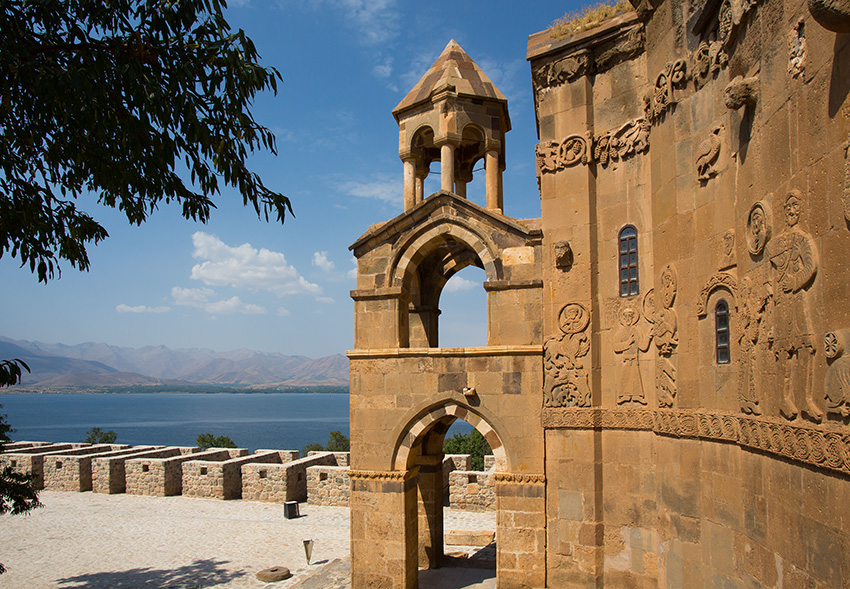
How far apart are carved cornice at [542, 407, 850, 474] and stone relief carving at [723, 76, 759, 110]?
11.2ft

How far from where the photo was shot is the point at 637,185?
9805 millimetres

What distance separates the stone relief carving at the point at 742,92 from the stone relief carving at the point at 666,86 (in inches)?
73.7

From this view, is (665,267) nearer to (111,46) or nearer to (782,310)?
(782,310)

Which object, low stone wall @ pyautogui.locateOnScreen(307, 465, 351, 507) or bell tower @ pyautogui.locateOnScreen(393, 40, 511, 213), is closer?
bell tower @ pyautogui.locateOnScreen(393, 40, 511, 213)

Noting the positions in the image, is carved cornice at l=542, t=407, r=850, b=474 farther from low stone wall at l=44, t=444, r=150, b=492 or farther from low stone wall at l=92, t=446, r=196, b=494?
low stone wall at l=44, t=444, r=150, b=492

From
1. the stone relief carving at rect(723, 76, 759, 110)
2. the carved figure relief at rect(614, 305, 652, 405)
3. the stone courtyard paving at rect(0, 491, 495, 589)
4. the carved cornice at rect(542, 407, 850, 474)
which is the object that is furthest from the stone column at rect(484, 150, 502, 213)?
the stone courtyard paving at rect(0, 491, 495, 589)

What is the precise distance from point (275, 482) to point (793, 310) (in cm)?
→ 1864

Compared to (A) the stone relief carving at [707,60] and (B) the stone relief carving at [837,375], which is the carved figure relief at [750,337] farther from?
(A) the stone relief carving at [707,60]

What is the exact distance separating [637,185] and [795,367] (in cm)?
494

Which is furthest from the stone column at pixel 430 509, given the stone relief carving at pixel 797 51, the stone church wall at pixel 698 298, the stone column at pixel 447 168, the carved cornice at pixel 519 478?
the stone relief carving at pixel 797 51

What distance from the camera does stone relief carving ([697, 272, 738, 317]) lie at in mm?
7254

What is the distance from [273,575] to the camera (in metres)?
13.2

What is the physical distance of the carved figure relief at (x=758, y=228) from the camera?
6125mm

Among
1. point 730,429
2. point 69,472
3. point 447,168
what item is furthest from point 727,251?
point 69,472
